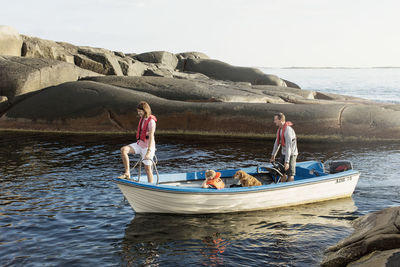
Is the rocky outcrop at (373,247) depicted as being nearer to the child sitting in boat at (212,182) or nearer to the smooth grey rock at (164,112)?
the child sitting in boat at (212,182)

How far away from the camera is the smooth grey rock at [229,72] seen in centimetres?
3922

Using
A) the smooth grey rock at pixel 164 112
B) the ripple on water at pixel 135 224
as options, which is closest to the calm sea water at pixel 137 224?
the ripple on water at pixel 135 224

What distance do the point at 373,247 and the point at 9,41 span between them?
28999 mm

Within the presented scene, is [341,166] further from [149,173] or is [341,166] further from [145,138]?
[145,138]

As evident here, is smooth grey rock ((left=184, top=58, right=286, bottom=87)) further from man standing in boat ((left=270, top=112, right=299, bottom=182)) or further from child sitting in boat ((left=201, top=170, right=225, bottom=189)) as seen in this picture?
child sitting in boat ((left=201, top=170, right=225, bottom=189))

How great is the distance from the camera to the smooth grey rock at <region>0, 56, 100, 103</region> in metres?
25.7

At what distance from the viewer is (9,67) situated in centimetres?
2611

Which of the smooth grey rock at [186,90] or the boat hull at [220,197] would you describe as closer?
the boat hull at [220,197]

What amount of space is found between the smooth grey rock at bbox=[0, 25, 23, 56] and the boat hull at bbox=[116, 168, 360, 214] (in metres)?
23.2

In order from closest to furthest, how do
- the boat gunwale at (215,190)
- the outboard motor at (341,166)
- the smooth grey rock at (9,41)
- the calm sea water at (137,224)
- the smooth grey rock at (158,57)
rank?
the calm sea water at (137,224) → the boat gunwale at (215,190) → the outboard motor at (341,166) → the smooth grey rock at (9,41) → the smooth grey rock at (158,57)

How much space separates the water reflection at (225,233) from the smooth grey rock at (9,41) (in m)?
23.5

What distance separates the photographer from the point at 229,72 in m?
40.8

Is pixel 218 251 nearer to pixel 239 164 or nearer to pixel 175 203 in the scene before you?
pixel 175 203

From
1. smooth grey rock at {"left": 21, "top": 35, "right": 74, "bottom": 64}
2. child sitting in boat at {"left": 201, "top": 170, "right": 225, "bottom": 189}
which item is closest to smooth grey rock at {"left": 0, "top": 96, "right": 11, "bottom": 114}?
smooth grey rock at {"left": 21, "top": 35, "right": 74, "bottom": 64}
